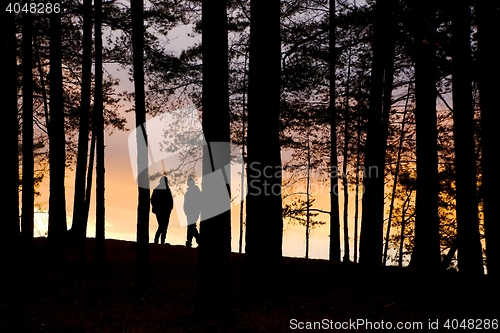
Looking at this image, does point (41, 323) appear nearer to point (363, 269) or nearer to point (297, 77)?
point (363, 269)

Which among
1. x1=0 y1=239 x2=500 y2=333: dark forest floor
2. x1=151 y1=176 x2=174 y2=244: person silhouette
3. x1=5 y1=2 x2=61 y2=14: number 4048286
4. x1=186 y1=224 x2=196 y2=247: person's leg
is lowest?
x1=0 y1=239 x2=500 y2=333: dark forest floor

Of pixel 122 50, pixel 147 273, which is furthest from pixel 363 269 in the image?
pixel 122 50

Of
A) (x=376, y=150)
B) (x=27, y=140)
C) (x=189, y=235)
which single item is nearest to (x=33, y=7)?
(x=27, y=140)

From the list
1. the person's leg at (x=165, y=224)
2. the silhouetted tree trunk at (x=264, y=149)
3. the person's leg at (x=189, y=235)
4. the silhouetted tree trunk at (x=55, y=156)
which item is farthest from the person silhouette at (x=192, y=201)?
the silhouetted tree trunk at (x=264, y=149)

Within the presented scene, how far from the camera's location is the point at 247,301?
8164 millimetres

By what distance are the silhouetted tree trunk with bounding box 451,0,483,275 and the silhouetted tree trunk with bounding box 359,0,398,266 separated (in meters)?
1.42

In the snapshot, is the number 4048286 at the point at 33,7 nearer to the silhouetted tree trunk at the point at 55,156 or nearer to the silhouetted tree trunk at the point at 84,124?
the silhouetted tree trunk at the point at 55,156

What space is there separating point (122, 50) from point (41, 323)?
26.4 ft

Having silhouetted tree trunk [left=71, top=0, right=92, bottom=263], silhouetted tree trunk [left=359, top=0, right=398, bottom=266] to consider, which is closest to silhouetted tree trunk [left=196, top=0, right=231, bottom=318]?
silhouetted tree trunk [left=359, top=0, right=398, bottom=266]

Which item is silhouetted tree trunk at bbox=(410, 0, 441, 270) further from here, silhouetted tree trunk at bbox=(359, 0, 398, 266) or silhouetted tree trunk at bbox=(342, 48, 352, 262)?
silhouetted tree trunk at bbox=(342, 48, 352, 262)

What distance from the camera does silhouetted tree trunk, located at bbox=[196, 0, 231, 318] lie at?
21.9 feet

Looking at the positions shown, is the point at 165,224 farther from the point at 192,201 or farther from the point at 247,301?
the point at 247,301

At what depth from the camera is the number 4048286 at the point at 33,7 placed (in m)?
8.58

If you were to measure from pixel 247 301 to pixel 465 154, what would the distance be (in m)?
4.66
